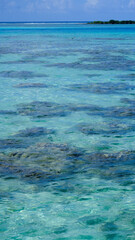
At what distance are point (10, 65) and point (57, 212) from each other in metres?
13.9

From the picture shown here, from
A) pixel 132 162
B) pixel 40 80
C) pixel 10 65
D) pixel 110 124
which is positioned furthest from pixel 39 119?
pixel 10 65

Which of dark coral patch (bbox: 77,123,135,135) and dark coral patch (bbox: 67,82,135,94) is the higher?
dark coral patch (bbox: 67,82,135,94)

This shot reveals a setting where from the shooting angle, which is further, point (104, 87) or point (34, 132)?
point (104, 87)

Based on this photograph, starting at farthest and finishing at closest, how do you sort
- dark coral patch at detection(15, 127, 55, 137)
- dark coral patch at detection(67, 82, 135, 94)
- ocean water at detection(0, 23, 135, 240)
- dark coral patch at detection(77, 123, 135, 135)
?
dark coral patch at detection(67, 82, 135, 94), dark coral patch at detection(77, 123, 135, 135), dark coral patch at detection(15, 127, 55, 137), ocean water at detection(0, 23, 135, 240)

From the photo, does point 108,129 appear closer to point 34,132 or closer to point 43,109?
point 34,132

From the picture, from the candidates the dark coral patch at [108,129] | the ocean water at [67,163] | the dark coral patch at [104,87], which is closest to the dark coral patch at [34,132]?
the ocean water at [67,163]

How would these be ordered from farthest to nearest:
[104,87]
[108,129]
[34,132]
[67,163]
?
[104,87] < [108,129] < [34,132] < [67,163]

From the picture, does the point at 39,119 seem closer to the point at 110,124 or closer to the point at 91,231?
the point at 110,124

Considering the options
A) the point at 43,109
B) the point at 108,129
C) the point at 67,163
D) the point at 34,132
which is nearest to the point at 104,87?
the point at 43,109

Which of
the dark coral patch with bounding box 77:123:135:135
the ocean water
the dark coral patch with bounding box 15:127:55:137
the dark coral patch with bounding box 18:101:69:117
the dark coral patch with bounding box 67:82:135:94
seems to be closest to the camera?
the ocean water

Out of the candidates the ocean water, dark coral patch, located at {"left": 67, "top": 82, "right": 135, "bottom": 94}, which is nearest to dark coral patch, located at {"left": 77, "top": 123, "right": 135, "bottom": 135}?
the ocean water

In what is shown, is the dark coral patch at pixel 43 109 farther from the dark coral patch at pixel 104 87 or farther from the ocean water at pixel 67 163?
the dark coral patch at pixel 104 87

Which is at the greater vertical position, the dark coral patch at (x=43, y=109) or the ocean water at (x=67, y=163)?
the dark coral patch at (x=43, y=109)

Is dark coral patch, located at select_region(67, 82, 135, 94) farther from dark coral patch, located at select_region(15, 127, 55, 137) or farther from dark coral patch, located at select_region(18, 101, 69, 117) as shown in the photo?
dark coral patch, located at select_region(15, 127, 55, 137)
